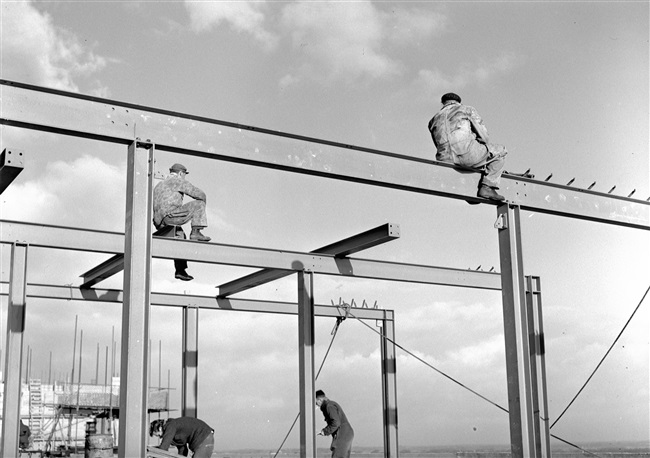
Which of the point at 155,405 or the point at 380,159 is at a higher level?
the point at 380,159

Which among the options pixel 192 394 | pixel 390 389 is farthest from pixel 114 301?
pixel 390 389

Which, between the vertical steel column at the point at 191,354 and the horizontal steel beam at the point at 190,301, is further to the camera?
the vertical steel column at the point at 191,354

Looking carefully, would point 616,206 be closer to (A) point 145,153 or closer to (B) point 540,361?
(B) point 540,361

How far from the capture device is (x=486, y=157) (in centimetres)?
948

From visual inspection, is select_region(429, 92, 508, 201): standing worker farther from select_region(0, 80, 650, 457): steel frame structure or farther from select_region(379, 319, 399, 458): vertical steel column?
select_region(379, 319, 399, 458): vertical steel column

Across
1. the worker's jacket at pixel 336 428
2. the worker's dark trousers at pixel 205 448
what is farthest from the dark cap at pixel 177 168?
the worker's jacket at pixel 336 428

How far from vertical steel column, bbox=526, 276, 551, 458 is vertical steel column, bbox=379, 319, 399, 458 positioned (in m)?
2.92

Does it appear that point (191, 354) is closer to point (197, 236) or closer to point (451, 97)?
point (197, 236)

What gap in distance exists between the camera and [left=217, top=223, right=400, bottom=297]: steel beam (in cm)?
1152

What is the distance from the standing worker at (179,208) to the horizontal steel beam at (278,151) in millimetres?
4052

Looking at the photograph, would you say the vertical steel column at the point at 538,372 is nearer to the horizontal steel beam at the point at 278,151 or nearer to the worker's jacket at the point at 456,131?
the horizontal steel beam at the point at 278,151

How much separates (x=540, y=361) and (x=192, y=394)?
6.64 meters

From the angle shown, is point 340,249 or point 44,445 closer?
point 340,249

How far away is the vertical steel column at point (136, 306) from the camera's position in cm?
646
